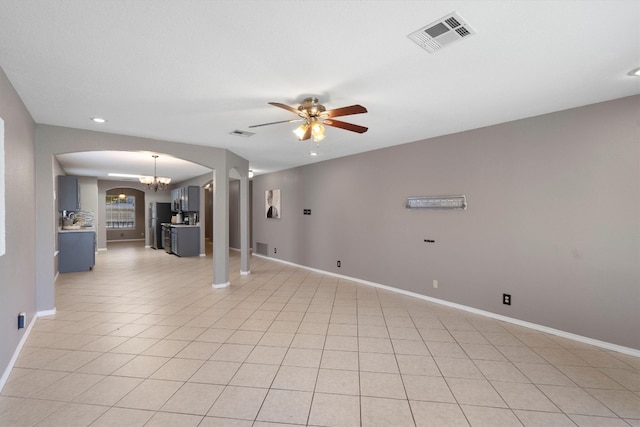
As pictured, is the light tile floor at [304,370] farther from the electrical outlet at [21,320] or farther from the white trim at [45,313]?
the electrical outlet at [21,320]

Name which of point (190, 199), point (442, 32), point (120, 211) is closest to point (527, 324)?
point (442, 32)

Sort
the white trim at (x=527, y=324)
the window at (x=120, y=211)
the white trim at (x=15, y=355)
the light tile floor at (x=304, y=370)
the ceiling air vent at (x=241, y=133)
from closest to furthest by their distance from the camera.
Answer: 1. the light tile floor at (x=304, y=370)
2. the white trim at (x=15, y=355)
3. the white trim at (x=527, y=324)
4. the ceiling air vent at (x=241, y=133)
5. the window at (x=120, y=211)

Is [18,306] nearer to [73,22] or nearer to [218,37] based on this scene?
→ [73,22]

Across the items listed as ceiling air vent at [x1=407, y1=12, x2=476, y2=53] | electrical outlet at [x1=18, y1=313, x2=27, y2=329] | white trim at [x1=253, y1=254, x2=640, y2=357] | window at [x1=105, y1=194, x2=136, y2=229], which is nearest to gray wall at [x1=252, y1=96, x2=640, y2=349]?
white trim at [x1=253, y1=254, x2=640, y2=357]

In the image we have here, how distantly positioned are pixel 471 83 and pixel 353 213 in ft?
11.3

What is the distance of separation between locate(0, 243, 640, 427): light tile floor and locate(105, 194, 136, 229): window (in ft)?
34.4

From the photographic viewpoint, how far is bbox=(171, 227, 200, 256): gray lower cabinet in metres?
8.95

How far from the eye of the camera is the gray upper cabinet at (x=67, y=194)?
6684mm

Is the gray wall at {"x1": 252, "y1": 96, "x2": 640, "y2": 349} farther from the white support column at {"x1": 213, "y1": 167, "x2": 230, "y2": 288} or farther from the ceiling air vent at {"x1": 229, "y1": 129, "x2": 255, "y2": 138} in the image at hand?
the white support column at {"x1": 213, "y1": 167, "x2": 230, "y2": 288}

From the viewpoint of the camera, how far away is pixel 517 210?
3641mm

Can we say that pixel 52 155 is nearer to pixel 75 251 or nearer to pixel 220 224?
pixel 220 224

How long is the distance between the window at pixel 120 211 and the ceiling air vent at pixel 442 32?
14951mm

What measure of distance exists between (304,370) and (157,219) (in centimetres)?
1027

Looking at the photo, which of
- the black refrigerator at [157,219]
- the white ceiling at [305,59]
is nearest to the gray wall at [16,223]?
the white ceiling at [305,59]
